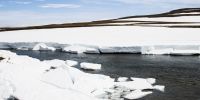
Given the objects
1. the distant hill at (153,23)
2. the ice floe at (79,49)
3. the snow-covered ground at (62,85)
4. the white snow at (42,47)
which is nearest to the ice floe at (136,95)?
the snow-covered ground at (62,85)

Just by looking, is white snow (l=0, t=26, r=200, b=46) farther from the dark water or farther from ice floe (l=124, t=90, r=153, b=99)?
ice floe (l=124, t=90, r=153, b=99)

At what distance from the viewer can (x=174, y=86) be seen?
1683 cm

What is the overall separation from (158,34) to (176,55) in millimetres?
7167

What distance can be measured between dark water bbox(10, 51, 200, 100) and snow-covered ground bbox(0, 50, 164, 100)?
0.89 m

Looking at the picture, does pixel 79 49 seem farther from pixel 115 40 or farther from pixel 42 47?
pixel 42 47

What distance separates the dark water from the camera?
15.6 meters

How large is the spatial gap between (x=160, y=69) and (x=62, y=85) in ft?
25.7

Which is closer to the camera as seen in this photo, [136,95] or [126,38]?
[136,95]

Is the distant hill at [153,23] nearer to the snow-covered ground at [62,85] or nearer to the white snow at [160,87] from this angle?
the white snow at [160,87]

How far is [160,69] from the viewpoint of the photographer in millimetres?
21406

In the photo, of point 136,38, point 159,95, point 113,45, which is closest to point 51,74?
point 159,95

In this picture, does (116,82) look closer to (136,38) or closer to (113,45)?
(113,45)

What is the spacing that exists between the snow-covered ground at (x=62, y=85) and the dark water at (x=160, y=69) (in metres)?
0.89

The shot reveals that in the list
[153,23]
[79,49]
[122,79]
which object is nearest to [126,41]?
[79,49]
